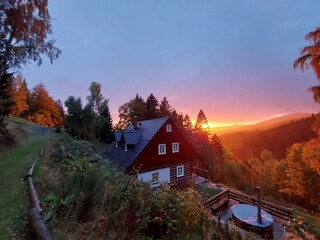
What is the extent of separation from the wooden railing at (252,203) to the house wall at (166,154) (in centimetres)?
695

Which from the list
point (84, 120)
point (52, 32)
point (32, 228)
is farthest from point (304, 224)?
point (84, 120)

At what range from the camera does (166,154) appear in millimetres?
20969

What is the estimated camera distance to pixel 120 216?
4.44 metres

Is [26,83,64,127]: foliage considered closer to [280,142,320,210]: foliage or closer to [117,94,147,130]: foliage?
[117,94,147,130]: foliage

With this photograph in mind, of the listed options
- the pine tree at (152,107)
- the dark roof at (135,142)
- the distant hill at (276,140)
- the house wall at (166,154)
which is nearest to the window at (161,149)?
the house wall at (166,154)

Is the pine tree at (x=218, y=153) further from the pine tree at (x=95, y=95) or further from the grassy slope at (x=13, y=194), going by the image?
the grassy slope at (x=13, y=194)

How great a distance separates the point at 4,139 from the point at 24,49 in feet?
23.0

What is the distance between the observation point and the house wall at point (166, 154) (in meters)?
19.2

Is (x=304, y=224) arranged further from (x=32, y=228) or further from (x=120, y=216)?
(x=32, y=228)

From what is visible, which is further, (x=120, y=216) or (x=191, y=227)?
(x=191, y=227)

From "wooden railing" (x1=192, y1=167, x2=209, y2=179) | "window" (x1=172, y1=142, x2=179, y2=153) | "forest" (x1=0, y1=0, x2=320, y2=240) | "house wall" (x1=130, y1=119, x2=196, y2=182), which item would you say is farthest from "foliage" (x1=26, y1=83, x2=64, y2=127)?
"wooden railing" (x1=192, y1=167, x2=209, y2=179)

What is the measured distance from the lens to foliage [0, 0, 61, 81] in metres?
13.4

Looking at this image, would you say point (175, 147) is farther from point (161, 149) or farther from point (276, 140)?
point (276, 140)

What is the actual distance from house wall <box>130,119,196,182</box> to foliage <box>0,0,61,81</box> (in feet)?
39.3
